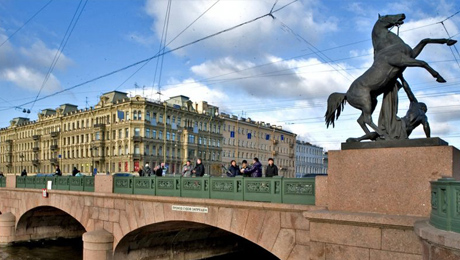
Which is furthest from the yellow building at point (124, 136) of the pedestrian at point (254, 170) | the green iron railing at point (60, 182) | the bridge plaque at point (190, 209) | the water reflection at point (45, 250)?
the pedestrian at point (254, 170)

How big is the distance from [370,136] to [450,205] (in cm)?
309

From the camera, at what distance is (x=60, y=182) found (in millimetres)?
18172

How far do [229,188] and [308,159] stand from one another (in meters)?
101

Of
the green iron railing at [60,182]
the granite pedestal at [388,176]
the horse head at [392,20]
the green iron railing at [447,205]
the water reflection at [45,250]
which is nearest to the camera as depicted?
the green iron railing at [447,205]

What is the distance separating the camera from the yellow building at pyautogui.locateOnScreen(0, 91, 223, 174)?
62.5 m

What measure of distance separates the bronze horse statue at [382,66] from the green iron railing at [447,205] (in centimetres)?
266

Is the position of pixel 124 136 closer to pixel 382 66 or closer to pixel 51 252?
pixel 51 252

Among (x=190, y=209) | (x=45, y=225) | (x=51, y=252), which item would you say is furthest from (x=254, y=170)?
(x=45, y=225)

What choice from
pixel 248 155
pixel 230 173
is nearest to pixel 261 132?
pixel 248 155

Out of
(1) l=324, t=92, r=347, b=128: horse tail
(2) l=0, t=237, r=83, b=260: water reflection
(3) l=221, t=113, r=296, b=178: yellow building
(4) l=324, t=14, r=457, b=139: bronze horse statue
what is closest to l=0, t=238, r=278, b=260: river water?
(2) l=0, t=237, r=83, b=260: water reflection

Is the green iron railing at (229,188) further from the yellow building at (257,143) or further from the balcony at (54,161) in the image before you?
the balcony at (54,161)

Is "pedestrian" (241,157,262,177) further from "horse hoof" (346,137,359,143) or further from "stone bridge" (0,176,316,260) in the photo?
"horse hoof" (346,137,359,143)

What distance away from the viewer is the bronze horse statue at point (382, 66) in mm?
7324

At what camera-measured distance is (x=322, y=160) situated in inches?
4604
